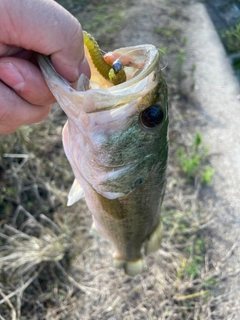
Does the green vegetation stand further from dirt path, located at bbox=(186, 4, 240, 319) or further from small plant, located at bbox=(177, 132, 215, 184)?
small plant, located at bbox=(177, 132, 215, 184)

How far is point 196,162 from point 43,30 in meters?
1.87

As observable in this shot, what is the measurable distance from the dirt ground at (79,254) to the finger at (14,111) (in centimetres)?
133

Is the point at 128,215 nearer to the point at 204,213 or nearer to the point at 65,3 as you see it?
the point at 204,213

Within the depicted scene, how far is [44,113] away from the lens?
1.27 m

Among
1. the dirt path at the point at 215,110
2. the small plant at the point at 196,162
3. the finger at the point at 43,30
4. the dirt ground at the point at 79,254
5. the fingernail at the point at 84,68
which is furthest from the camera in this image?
the small plant at the point at 196,162

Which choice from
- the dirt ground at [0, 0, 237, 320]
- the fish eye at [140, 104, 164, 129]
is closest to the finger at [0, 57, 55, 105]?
the fish eye at [140, 104, 164, 129]

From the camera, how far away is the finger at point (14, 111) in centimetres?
110

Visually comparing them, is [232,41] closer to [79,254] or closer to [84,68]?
[79,254]

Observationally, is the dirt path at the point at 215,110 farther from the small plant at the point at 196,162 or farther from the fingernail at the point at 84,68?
the fingernail at the point at 84,68

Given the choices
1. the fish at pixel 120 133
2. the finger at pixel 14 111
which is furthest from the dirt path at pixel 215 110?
the finger at pixel 14 111

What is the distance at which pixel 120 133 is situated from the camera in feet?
3.77

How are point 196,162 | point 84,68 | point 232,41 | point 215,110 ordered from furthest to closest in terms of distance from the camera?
1. point 232,41
2. point 215,110
3. point 196,162
4. point 84,68

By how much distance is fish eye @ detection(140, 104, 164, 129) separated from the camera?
1129 mm

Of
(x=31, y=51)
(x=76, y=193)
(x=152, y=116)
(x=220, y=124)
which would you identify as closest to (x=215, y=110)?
(x=220, y=124)
